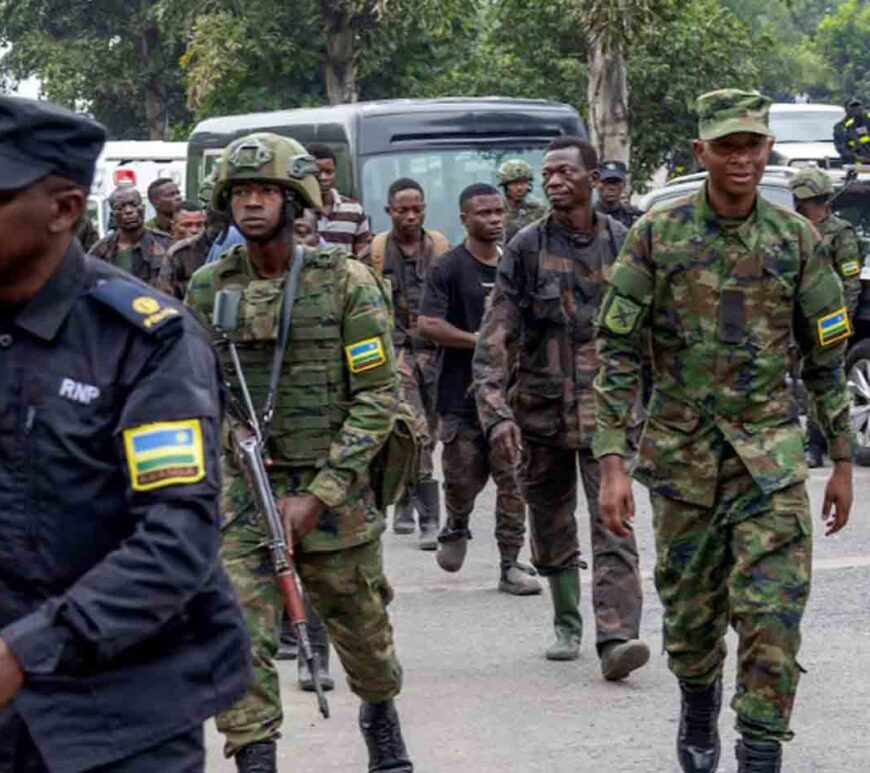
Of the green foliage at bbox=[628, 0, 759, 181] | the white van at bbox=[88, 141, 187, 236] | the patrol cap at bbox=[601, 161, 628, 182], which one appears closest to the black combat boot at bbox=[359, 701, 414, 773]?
the patrol cap at bbox=[601, 161, 628, 182]

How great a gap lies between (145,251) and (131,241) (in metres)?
0.15

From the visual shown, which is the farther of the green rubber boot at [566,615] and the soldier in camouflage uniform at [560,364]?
the green rubber boot at [566,615]

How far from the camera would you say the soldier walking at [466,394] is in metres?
10.4

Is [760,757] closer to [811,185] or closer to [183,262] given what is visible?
[183,262]

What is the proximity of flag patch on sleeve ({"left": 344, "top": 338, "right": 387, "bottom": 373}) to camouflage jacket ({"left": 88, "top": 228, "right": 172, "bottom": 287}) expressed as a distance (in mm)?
7832

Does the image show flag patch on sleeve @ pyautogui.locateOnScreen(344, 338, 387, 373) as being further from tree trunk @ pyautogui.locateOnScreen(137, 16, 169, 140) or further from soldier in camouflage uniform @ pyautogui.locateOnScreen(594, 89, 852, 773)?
tree trunk @ pyautogui.locateOnScreen(137, 16, 169, 140)

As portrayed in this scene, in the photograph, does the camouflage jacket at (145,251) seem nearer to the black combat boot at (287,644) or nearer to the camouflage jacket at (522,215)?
the camouflage jacket at (522,215)

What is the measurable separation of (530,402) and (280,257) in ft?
7.05

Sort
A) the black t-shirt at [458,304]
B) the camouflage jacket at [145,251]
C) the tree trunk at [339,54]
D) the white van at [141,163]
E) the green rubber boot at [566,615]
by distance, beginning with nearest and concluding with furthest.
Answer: the green rubber boot at [566,615], the black t-shirt at [458,304], the camouflage jacket at [145,251], the white van at [141,163], the tree trunk at [339,54]

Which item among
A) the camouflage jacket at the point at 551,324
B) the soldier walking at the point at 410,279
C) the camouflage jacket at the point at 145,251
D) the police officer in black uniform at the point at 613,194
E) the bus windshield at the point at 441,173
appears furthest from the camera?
the bus windshield at the point at 441,173

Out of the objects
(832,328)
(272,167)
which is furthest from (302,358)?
(832,328)

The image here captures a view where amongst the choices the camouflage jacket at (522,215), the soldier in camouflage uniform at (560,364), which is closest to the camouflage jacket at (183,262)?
the soldier in camouflage uniform at (560,364)

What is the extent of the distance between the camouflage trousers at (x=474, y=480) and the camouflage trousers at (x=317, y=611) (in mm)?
3821

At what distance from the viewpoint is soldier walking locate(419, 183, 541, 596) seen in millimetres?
10383
